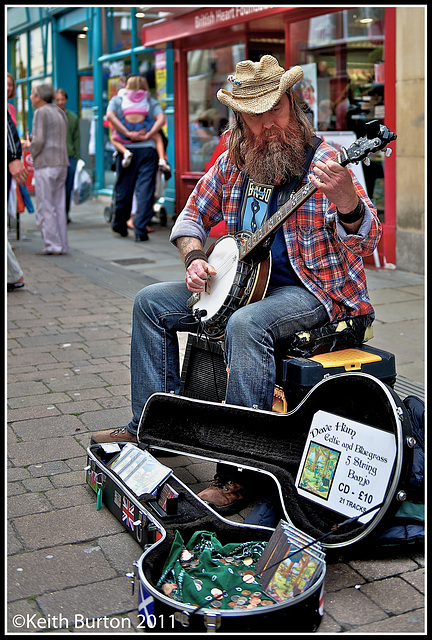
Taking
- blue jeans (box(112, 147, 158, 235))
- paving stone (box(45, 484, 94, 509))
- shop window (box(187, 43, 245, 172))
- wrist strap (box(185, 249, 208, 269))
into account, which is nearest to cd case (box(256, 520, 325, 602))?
paving stone (box(45, 484, 94, 509))

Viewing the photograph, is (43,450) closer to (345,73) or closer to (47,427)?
(47,427)

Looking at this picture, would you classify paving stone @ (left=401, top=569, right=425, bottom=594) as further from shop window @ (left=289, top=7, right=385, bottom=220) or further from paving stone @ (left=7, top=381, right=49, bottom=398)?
shop window @ (left=289, top=7, right=385, bottom=220)

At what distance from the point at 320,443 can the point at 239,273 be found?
0.77 metres

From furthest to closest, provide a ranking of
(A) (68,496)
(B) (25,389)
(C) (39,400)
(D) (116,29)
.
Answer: (D) (116,29)
(B) (25,389)
(C) (39,400)
(A) (68,496)

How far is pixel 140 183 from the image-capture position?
9547mm

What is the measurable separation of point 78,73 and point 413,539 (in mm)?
15447

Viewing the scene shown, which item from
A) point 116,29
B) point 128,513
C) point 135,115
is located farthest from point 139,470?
point 116,29

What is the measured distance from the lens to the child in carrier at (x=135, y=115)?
30.5 feet

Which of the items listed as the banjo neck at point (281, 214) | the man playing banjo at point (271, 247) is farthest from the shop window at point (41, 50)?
the banjo neck at point (281, 214)

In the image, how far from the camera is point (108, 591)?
7.88 ft

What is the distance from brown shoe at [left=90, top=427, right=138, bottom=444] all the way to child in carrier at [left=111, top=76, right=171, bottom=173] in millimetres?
6248

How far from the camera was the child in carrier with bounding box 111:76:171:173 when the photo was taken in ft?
30.5

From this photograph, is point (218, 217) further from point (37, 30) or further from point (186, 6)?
point (37, 30)

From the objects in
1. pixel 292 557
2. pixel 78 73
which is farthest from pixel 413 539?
pixel 78 73
